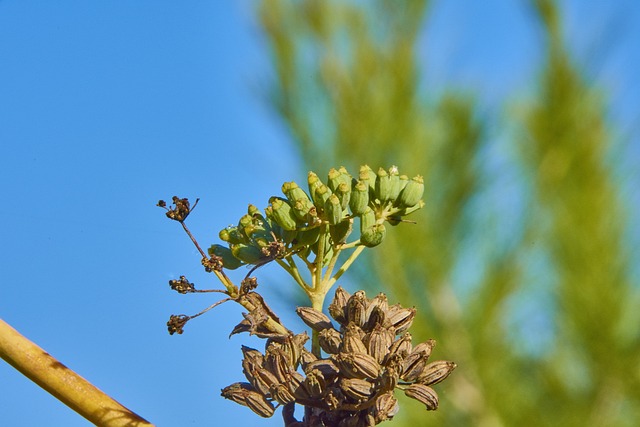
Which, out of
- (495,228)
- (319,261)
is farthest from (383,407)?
(495,228)

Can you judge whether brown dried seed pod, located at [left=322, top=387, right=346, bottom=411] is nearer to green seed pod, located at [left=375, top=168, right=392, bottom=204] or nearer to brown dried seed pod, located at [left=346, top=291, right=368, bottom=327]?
brown dried seed pod, located at [left=346, top=291, right=368, bottom=327]

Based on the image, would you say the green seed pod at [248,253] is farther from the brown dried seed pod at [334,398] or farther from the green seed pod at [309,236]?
the brown dried seed pod at [334,398]

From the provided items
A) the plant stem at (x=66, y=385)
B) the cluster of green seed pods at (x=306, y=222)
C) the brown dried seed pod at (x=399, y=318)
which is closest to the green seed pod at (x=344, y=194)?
the cluster of green seed pods at (x=306, y=222)

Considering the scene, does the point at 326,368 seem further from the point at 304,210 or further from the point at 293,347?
the point at 304,210

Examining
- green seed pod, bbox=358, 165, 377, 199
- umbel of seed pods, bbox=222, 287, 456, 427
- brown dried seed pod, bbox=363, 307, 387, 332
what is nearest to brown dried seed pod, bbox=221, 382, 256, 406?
umbel of seed pods, bbox=222, 287, 456, 427

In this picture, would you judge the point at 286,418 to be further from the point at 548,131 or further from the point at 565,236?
the point at 548,131
